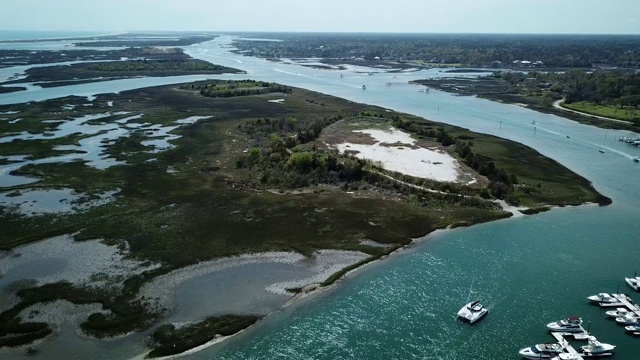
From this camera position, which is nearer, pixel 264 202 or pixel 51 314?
pixel 51 314

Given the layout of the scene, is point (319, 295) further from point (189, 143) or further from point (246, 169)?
point (189, 143)

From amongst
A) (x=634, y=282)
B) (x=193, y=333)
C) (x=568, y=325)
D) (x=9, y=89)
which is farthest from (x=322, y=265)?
(x=9, y=89)

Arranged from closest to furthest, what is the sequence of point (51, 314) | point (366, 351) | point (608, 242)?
point (366, 351) → point (51, 314) → point (608, 242)

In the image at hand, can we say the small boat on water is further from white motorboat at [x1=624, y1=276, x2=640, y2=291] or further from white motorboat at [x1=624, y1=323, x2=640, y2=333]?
white motorboat at [x1=624, y1=276, x2=640, y2=291]

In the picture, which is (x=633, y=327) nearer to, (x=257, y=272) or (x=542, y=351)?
(x=542, y=351)

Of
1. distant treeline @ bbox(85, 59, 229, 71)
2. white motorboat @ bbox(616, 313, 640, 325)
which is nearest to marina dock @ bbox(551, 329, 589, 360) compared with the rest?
white motorboat @ bbox(616, 313, 640, 325)

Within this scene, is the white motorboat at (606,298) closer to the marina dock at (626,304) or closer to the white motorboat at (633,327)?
the marina dock at (626,304)

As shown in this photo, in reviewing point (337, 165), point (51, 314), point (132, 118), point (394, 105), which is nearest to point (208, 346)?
point (51, 314)

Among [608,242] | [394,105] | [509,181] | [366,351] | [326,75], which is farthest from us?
[326,75]
